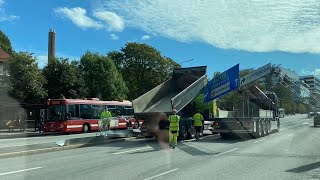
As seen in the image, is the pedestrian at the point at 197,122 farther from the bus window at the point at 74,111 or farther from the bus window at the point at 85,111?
the bus window at the point at 85,111

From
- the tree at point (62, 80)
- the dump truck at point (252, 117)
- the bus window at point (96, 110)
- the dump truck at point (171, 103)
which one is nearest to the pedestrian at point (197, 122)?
the dump truck at point (171, 103)

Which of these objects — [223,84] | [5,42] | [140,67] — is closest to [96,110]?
[223,84]

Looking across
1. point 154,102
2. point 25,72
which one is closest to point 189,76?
point 154,102

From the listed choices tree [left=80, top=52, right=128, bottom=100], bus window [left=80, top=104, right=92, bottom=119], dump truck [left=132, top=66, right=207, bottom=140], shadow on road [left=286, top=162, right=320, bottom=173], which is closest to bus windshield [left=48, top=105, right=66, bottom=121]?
bus window [left=80, top=104, right=92, bottom=119]

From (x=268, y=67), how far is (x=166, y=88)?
19.8 ft

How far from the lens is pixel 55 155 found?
50.5 ft

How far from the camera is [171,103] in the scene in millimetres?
20000

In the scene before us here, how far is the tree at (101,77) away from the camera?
172 ft

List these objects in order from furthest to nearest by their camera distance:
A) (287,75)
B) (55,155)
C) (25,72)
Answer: (25,72) < (287,75) < (55,155)

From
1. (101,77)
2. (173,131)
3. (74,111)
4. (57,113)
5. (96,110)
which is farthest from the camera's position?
(101,77)

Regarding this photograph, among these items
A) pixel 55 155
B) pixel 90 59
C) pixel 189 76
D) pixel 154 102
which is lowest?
pixel 55 155

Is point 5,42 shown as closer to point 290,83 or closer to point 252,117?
point 290,83

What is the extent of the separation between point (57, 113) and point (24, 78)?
945 cm

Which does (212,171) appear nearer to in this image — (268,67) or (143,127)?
(143,127)
